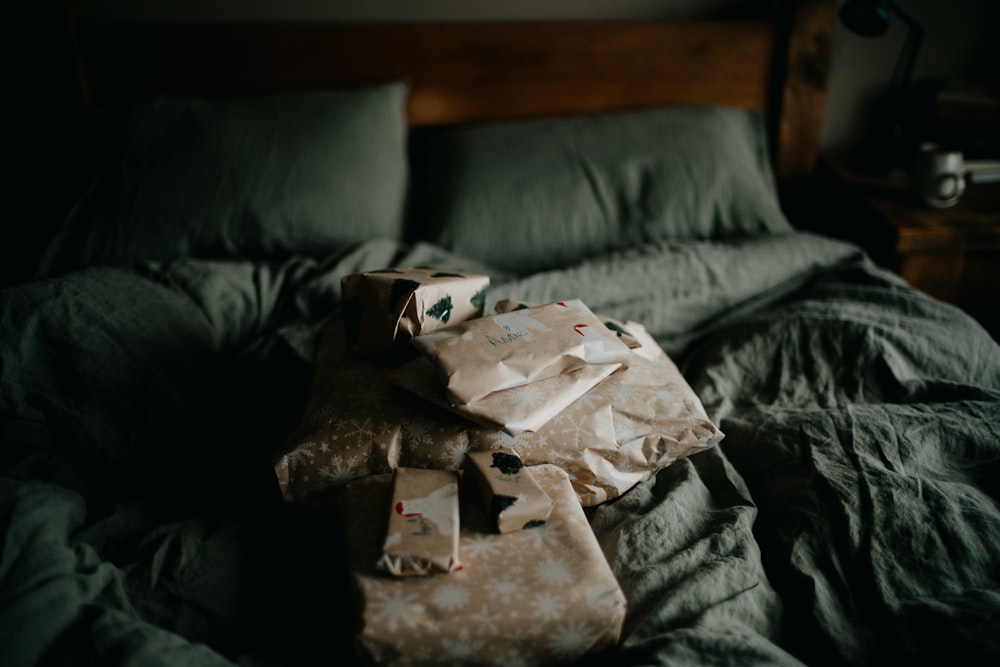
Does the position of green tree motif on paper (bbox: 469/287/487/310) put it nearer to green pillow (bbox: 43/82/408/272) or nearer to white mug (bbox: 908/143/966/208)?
green pillow (bbox: 43/82/408/272)

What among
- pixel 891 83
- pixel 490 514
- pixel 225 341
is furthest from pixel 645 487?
pixel 891 83

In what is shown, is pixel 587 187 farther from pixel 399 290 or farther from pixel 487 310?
pixel 399 290

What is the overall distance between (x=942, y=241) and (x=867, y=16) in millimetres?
555

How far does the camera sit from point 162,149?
4.77 ft

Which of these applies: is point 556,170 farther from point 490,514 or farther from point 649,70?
point 490,514

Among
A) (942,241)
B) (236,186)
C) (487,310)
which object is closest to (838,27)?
(942,241)

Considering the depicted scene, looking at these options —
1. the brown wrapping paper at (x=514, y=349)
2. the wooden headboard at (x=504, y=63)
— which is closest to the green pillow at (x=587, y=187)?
the wooden headboard at (x=504, y=63)

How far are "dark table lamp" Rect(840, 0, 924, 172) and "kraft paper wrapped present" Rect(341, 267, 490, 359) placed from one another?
127 cm

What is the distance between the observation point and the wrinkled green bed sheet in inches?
26.0

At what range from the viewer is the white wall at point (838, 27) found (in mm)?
1691

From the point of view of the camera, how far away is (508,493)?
2.23 feet

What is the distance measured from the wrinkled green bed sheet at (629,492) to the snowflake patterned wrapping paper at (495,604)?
0.21ft

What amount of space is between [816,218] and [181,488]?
68.5 inches

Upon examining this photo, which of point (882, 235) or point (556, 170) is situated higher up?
point (556, 170)
